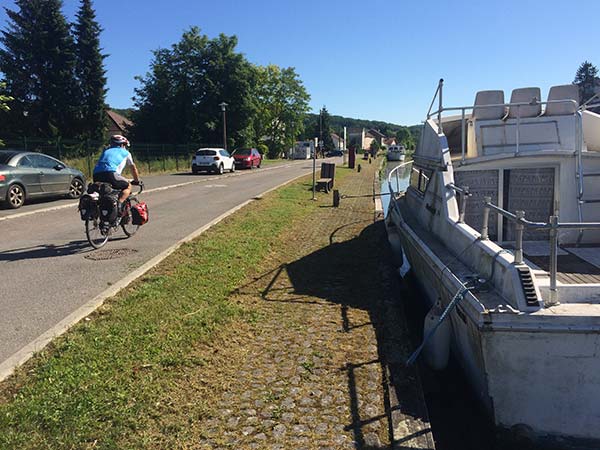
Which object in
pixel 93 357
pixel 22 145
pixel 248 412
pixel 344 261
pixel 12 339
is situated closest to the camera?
pixel 248 412

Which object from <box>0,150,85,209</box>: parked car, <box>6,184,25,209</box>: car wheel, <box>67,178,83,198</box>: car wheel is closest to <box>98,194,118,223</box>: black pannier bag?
<box>0,150,85,209</box>: parked car

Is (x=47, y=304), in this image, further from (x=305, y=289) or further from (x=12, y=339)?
(x=305, y=289)

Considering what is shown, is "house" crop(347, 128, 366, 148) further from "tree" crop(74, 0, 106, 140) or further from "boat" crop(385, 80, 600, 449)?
"boat" crop(385, 80, 600, 449)

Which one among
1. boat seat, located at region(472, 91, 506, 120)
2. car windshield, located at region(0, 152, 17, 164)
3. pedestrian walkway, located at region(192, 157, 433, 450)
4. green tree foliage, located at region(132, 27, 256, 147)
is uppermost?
green tree foliage, located at region(132, 27, 256, 147)

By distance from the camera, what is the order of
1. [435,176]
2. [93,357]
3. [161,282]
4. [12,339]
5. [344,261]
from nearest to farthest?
[93,357]
[12,339]
[161,282]
[435,176]
[344,261]

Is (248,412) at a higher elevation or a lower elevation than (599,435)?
higher

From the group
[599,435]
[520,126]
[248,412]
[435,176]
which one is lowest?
[599,435]

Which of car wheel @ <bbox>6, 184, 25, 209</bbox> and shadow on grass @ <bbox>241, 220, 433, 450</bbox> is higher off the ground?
car wheel @ <bbox>6, 184, 25, 209</bbox>

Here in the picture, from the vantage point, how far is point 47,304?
17.0 ft

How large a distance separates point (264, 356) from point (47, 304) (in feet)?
8.30

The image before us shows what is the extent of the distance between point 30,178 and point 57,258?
6.99 meters

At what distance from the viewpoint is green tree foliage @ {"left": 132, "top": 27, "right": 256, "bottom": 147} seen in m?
42.9

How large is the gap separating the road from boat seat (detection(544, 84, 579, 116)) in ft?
21.3

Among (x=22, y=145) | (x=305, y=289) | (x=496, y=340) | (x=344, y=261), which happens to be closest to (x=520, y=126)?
(x=344, y=261)
